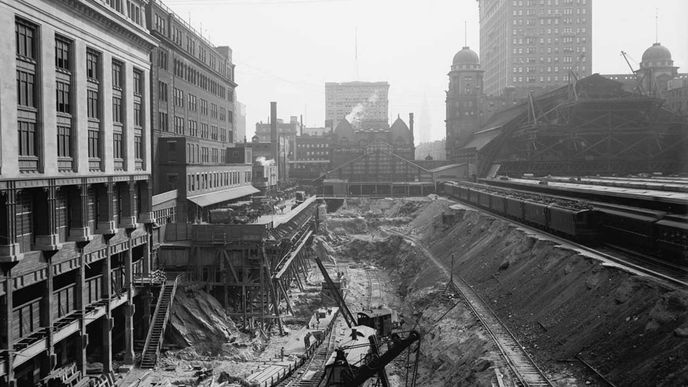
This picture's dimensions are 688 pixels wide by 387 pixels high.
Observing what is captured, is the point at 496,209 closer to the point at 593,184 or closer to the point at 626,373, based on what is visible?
the point at 593,184

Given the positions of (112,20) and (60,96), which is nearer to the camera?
(60,96)

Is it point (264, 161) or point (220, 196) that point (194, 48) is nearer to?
point (220, 196)

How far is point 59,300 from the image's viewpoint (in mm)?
27938

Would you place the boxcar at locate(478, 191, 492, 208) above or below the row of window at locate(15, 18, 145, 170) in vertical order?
below

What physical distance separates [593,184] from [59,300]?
44.9 m

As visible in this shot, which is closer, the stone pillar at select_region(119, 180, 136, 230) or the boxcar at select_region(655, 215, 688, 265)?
the boxcar at select_region(655, 215, 688, 265)

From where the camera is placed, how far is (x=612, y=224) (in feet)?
109

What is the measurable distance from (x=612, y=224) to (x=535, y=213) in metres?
9.17

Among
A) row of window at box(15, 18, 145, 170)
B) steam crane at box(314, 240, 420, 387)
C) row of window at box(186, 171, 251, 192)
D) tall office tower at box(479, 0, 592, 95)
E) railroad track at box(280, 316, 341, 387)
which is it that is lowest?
railroad track at box(280, 316, 341, 387)

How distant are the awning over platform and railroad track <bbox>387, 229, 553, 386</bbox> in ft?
68.9

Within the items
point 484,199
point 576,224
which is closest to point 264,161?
point 484,199

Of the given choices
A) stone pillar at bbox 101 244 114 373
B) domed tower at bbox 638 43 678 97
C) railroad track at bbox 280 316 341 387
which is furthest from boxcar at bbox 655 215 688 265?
domed tower at bbox 638 43 678 97

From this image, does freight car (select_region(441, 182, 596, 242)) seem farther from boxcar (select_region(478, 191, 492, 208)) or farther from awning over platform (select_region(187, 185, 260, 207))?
awning over platform (select_region(187, 185, 260, 207))

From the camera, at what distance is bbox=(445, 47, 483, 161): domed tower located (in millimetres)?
125562
